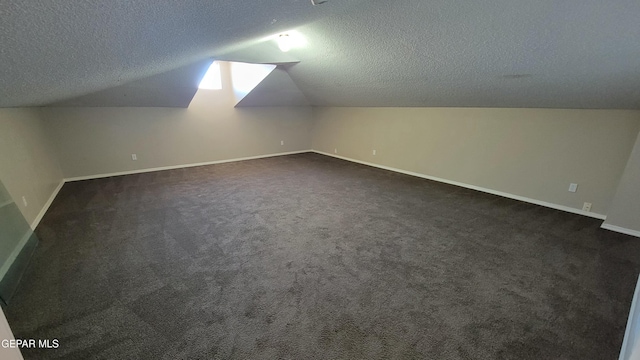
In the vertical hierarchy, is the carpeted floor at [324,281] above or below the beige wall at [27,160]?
below

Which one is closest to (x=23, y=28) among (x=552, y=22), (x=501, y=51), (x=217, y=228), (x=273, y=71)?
(x=217, y=228)

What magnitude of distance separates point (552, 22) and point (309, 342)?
8.29ft

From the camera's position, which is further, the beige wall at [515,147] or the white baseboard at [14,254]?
the beige wall at [515,147]

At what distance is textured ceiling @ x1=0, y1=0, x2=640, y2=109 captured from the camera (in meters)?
1.17

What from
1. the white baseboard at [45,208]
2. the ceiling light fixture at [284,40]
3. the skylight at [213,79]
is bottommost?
the white baseboard at [45,208]

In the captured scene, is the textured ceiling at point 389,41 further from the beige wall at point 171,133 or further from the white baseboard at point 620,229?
the beige wall at point 171,133

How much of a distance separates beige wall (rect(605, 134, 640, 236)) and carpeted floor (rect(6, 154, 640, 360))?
23 cm

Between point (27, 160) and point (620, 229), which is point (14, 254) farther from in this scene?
point (620, 229)

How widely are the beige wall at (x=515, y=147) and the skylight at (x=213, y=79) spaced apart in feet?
9.94

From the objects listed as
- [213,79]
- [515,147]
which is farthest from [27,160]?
[515,147]

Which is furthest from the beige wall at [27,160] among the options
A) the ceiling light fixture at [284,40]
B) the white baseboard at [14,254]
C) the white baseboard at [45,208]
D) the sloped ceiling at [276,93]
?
the sloped ceiling at [276,93]

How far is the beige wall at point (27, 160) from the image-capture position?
2.71m

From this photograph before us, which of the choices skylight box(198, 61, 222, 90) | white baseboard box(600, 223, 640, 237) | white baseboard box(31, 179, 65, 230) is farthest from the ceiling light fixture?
white baseboard box(600, 223, 640, 237)

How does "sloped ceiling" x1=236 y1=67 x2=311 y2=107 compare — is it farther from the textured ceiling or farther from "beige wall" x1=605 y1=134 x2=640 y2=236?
"beige wall" x1=605 y1=134 x2=640 y2=236
